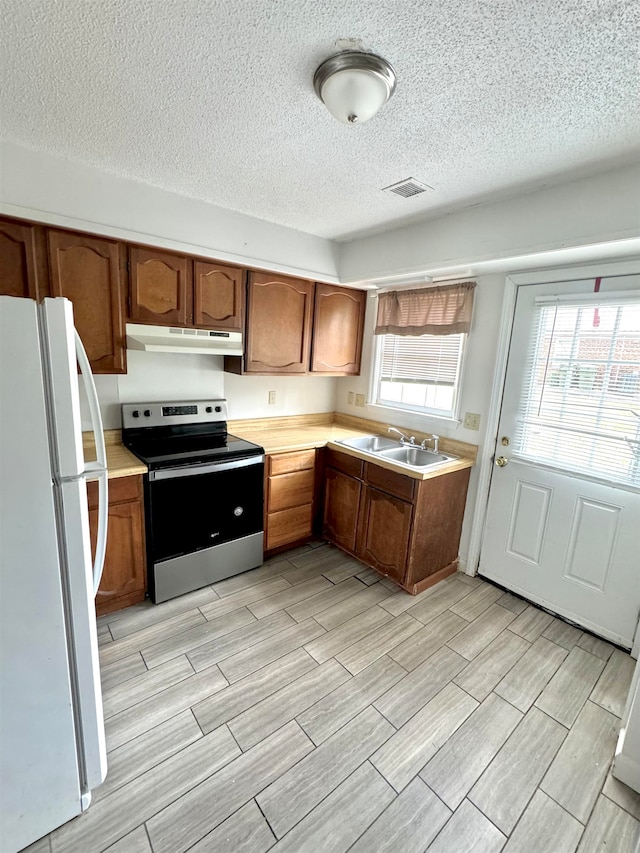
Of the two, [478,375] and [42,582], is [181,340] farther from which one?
[478,375]

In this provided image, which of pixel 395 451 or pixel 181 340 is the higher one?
pixel 181 340

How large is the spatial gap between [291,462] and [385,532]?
0.84 m

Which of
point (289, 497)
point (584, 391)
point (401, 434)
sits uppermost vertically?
point (584, 391)

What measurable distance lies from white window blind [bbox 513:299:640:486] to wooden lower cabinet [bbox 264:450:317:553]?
1.49 metres

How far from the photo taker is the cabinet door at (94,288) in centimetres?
197

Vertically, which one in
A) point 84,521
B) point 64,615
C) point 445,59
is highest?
point 445,59

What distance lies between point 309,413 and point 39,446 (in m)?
2.59

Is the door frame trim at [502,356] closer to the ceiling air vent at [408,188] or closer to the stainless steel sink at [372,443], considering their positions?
the stainless steel sink at [372,443]

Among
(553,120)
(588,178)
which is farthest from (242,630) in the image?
(588,178)

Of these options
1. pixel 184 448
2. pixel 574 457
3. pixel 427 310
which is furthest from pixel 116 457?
→ pixel 574 457

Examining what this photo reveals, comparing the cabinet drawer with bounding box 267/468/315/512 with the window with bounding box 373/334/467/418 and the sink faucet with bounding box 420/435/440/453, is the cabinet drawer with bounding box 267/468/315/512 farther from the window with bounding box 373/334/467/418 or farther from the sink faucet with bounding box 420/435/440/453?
the window with bounding box 373/334/467/418

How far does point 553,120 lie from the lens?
1373mm

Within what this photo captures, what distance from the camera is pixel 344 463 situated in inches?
113

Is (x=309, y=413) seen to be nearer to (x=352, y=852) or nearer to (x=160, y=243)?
(x=160, y=243)
